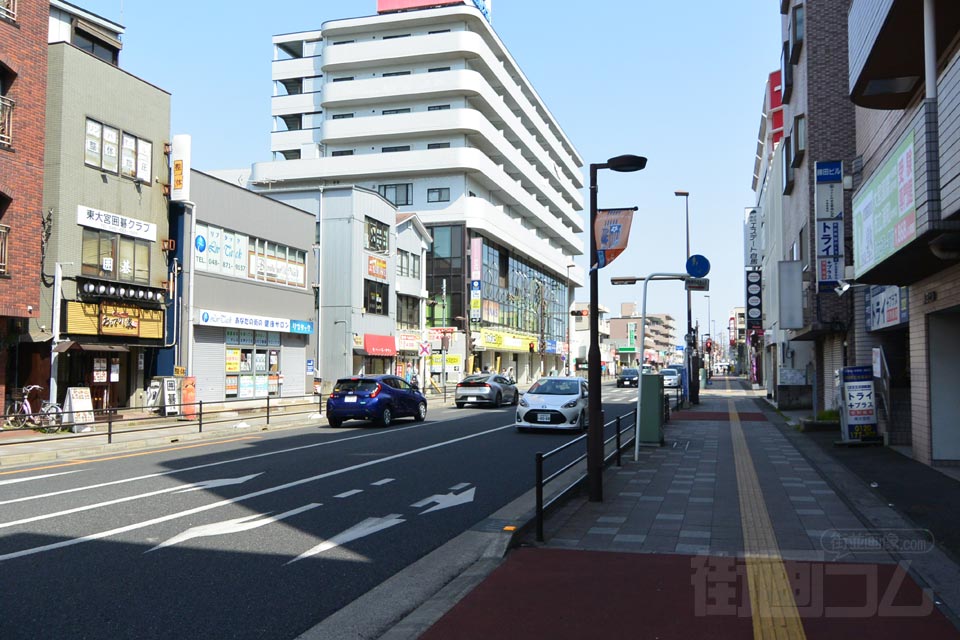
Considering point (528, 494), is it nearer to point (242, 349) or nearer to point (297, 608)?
point (297, 608)

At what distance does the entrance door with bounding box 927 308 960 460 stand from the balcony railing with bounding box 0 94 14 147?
2179 centimetres

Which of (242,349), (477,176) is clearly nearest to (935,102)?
(242,349)

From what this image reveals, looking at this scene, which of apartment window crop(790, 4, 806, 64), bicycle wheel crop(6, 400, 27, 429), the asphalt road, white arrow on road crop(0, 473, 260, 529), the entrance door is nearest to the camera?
the asphalt road

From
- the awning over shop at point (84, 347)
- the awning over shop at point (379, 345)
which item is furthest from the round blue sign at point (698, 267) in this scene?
the awning over shop at point (379, 345)

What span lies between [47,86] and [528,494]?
19.8 meters

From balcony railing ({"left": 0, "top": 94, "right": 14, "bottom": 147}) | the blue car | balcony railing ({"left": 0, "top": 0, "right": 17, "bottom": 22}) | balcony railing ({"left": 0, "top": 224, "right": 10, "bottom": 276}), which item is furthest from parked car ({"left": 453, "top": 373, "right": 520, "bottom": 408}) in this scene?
balcony railing ({"left": 0, "top": 0, "right": 17, "bottom": 22})

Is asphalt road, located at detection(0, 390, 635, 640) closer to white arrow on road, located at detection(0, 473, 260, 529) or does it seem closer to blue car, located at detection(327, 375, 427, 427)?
white arrow on road, located at detection(0, 473, 260, 529)

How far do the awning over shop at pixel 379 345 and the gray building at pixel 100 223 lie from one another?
15860 mm

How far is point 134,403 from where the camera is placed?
25.9m

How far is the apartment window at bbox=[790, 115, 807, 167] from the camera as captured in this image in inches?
928

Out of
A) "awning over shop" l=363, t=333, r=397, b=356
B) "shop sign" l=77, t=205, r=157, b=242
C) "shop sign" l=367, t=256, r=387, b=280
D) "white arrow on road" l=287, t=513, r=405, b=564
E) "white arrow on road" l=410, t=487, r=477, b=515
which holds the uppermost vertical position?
"shop sign" l=367, t=256, r=387, b=280

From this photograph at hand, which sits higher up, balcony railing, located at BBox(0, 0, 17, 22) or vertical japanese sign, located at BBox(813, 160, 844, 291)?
balcony railing, located at BBox(0, 0, 17, 22)

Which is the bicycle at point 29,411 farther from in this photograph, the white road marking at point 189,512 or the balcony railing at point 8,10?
the balcony railing at point 8,10

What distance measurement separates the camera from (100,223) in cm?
2344
